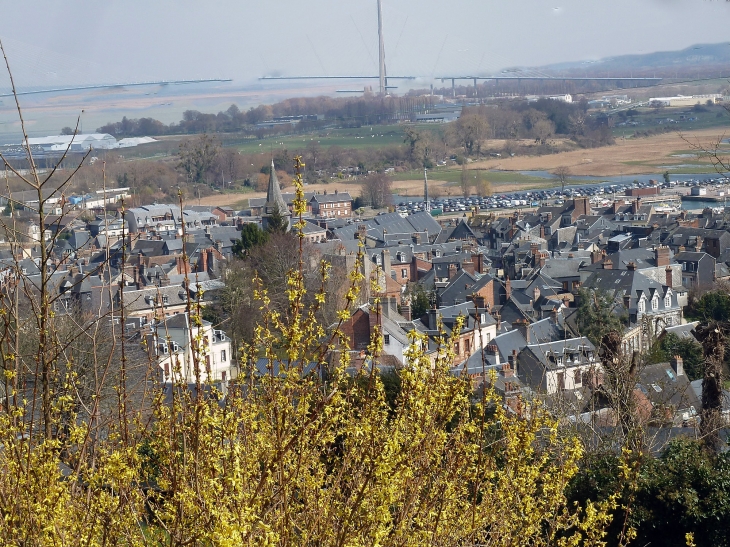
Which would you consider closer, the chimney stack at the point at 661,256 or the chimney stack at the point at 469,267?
the chimney stack at the point at 469,267

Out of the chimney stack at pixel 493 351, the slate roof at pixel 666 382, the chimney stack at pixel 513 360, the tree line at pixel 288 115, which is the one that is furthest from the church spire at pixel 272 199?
the tree line at pixel 288 115

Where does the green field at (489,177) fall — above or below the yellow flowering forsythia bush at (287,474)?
below

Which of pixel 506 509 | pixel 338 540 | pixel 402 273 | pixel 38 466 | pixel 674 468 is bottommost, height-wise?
pixel 402 273

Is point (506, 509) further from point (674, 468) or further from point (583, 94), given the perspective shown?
point (583, 94)

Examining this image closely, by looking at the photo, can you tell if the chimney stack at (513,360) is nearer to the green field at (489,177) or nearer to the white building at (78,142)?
the green field at (489,177)

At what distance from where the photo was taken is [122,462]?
2.20m

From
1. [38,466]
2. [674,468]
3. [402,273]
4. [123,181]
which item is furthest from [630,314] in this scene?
[123,181]

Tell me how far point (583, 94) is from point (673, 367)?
268 feet

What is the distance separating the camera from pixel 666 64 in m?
105

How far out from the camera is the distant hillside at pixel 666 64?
323 ft

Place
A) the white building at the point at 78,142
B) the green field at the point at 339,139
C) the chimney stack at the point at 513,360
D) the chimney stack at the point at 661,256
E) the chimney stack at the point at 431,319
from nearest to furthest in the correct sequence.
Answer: the chimney stack at the point at 513,360 < the chimney stack at the point at 431,319 < the chimney stack at the point at 661,256 < the white building at the point at 78,142 < the green field at the point at 339,139

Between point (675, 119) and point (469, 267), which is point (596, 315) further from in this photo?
point (675, 119)

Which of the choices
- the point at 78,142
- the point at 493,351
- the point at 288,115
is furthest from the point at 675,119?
the point at 493,351

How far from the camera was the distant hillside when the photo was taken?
9838 centimetres
